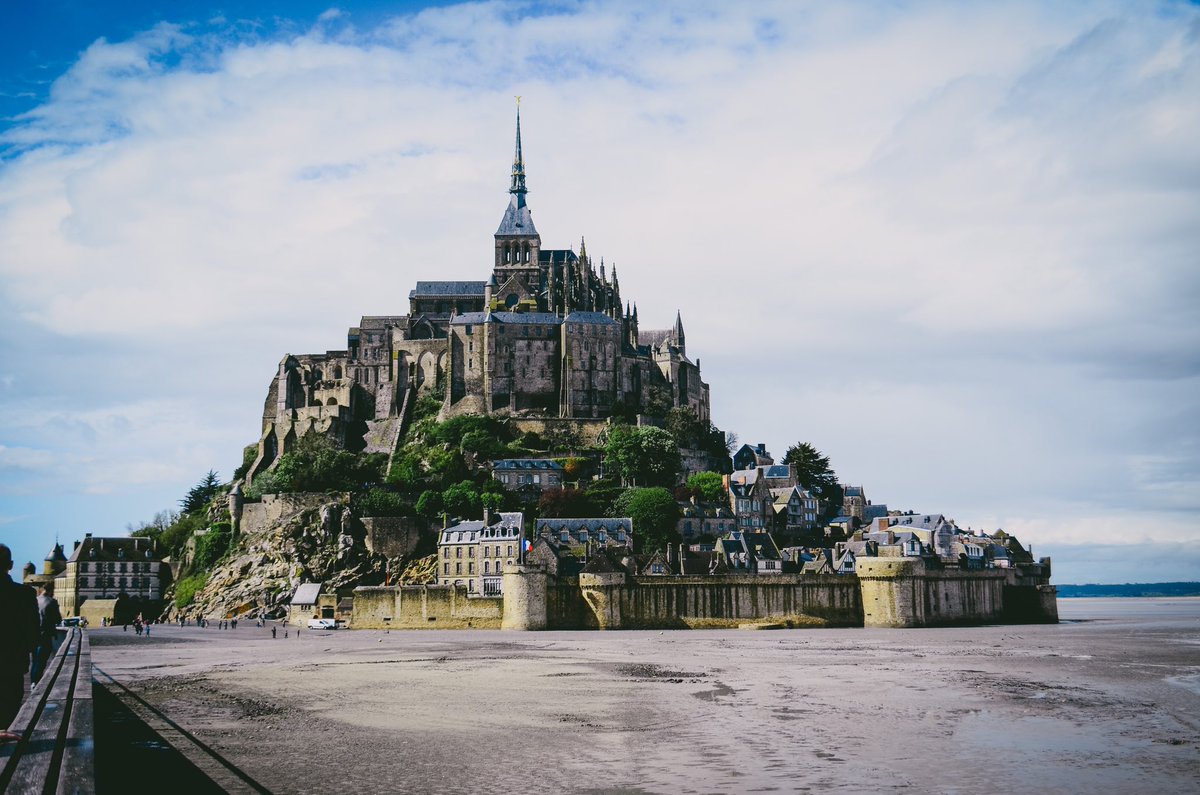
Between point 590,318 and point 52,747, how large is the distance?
263 ft

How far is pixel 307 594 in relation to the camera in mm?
66812

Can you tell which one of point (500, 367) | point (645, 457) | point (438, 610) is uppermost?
point (500, 367)

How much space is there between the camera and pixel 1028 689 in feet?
97.9

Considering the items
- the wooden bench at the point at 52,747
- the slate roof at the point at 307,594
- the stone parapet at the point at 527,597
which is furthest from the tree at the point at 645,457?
the wooden bench at the point at 52,747

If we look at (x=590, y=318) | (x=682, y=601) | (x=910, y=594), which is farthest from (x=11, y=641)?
(x=590, y=318)

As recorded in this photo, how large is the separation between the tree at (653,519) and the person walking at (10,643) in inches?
2383

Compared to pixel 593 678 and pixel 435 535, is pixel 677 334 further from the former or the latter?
pixel 593 678

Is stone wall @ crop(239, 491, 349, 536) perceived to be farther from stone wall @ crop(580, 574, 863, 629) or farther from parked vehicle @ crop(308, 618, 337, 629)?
stone wall @ crop(580, 574, 863, 629)

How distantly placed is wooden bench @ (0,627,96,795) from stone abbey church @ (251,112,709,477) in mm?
73511

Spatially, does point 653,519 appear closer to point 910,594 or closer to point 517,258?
point 910,594

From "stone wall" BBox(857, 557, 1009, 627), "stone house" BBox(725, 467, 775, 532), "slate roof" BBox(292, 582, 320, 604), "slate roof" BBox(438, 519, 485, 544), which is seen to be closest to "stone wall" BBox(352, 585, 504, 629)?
"slate roof" BBox(292, 582, 320, 604)

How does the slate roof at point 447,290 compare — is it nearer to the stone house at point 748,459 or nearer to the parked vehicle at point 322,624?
the stone house at point 748,459

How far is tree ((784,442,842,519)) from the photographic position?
87062mm

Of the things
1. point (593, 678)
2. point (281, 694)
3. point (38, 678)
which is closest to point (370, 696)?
point (281, 694)
